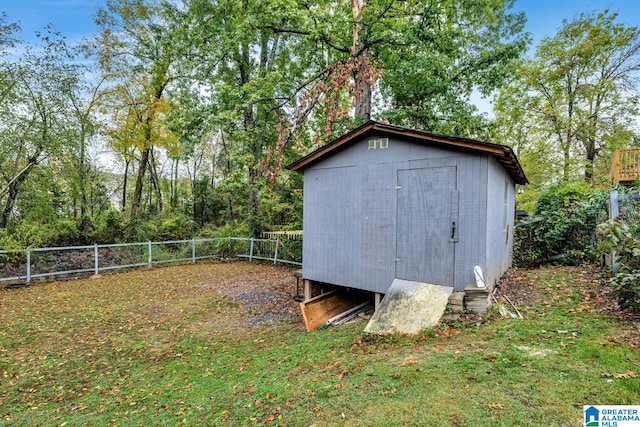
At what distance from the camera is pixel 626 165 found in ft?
41.8

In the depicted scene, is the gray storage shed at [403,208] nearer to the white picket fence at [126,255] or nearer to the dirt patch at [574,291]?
the dirt patch at [574,291]

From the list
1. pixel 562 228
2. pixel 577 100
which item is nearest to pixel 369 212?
pixel 562 228

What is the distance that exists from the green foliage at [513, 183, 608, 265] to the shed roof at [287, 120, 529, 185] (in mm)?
2278

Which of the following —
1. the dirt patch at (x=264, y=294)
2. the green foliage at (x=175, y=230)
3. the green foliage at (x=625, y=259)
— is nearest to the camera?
the green foliage at (x=625, y=259)

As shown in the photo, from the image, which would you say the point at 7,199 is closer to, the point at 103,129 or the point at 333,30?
the point at 103,129

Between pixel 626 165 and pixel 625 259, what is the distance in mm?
11694

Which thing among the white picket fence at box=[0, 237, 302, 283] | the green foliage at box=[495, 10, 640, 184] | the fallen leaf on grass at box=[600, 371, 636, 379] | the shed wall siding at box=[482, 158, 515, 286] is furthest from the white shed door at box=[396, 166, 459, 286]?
the green foliage at box=[495, 10, 640, 184]

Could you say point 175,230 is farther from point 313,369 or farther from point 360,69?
point 313,369

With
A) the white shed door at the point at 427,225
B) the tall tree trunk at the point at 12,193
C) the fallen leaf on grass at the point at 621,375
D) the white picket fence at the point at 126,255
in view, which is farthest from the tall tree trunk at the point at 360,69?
the tall tree trunk at the point at 12,193

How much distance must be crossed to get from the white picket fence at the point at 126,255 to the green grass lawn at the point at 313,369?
3302 mm

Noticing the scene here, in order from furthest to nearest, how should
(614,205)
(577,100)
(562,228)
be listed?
(577,100)
(562,228)
(614,205)

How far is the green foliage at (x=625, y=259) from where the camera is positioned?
4.04 metres

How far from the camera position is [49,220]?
1184 centimetres

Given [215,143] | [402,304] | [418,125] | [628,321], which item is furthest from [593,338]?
[215,143]
